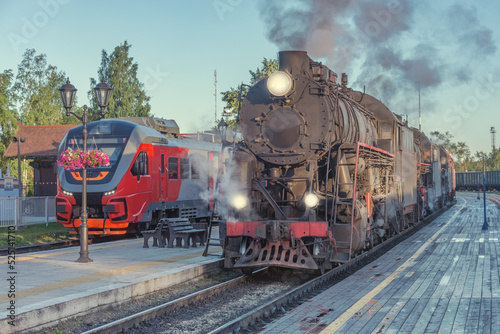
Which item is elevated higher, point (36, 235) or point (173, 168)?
point (173, 168)

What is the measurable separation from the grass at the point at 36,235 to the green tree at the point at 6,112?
Answer: 30416 millimetres

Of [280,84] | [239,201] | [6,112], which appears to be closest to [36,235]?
[239,201]

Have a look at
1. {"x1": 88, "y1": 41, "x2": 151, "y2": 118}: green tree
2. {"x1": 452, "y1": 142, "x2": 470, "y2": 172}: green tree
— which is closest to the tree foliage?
{"x1": 452, "y1": 142, "x2": 470, "y2": 172}: green tree

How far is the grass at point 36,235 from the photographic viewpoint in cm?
1708

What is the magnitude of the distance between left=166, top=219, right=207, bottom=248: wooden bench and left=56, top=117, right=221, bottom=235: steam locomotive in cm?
247

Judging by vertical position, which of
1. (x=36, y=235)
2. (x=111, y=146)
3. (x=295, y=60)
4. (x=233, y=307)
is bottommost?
(x=233, y=307)

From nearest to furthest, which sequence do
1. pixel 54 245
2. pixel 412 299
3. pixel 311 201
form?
pixel 412 299
pixel 311 201
pixel 54 245

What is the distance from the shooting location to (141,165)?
1717 centimetres

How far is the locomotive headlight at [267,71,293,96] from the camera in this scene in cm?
1111

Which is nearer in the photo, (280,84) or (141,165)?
(280,84)

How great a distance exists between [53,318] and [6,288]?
6.34 feet

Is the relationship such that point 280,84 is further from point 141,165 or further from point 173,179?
point 173,179

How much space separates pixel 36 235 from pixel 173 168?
483 cm

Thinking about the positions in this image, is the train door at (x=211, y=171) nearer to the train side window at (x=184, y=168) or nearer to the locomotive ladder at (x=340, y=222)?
the train side window at (x=184, y=168)
